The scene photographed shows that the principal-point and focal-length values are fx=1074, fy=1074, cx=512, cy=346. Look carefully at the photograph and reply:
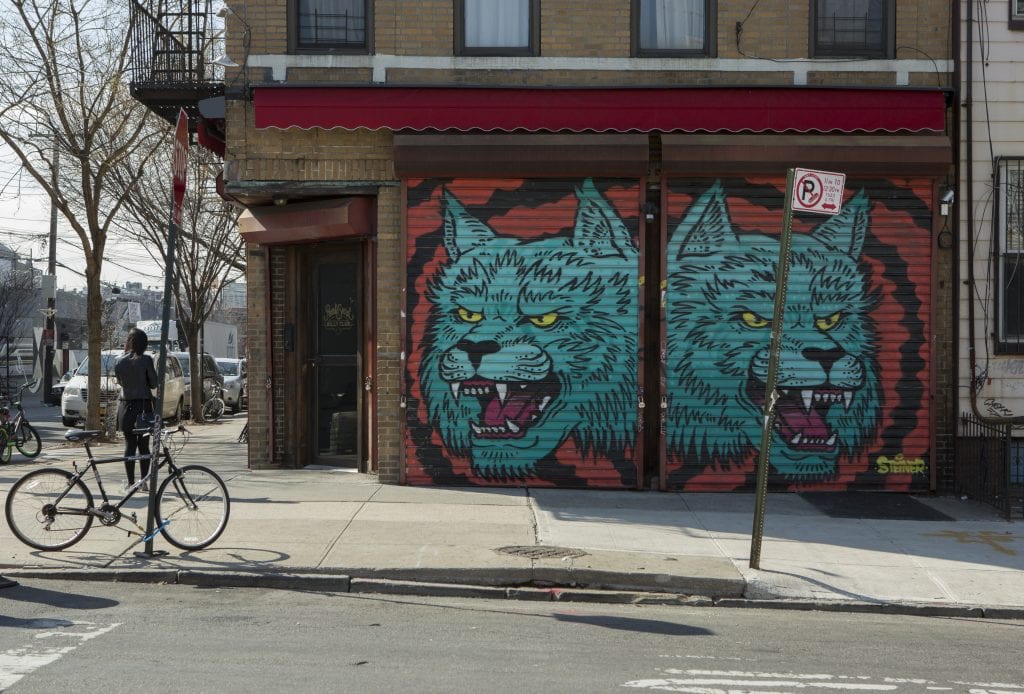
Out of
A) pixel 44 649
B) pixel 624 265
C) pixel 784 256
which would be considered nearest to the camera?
pixel 44 649

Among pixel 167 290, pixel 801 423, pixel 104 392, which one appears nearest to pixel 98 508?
pixel 167 290

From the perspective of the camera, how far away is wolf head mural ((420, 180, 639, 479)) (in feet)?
38.5

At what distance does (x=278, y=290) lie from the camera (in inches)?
502

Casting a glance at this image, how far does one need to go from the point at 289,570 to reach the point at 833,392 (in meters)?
6.58

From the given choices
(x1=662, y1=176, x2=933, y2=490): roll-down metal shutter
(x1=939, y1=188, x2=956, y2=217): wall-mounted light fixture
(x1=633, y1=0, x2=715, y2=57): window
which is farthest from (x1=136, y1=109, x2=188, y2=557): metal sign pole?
(x1=939, y1=188, x2=956, y2=217): wall-mounted light fixture

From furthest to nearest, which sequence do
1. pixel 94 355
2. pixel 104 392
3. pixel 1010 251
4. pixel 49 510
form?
pixel 104 392 → pixel 94 355 → pixel 1010 251 → pixel 49 510

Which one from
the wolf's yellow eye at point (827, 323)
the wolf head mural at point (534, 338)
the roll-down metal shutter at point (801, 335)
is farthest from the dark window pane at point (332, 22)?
the wolf's yellow eye at point (827, 323)

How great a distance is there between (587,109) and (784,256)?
4.07 m

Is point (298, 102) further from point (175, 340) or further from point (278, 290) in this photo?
point (175, 340)

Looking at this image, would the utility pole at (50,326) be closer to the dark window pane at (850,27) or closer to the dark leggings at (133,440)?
the dark leggings at (133,440)

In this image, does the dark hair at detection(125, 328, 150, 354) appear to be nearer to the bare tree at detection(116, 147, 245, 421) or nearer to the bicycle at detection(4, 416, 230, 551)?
the bicycle at detection(4, 416, 230, 551)

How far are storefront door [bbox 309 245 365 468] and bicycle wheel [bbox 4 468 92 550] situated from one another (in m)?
4.53

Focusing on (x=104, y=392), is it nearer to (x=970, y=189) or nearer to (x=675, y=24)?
(x=675, y=24)

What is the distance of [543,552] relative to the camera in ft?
28.3
